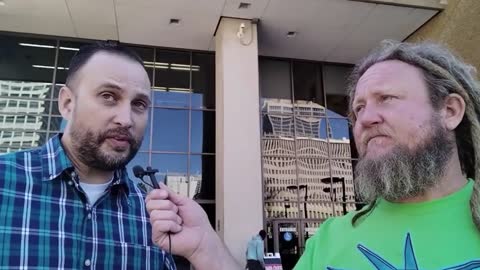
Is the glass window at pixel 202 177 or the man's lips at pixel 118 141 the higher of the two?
the glass window at pixel 202 177

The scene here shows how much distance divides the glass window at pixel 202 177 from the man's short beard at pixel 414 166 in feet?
28.3

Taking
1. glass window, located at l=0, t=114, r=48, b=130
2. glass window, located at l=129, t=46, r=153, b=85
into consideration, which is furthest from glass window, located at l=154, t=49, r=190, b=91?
glass window, located at l=0, t=114, r=48, b=130

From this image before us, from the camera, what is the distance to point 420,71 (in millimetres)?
1441

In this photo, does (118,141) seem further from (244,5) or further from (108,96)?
(244,5)

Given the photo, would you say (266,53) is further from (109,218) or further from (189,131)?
(109,218)

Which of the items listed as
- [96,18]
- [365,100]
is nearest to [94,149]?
[365,100]

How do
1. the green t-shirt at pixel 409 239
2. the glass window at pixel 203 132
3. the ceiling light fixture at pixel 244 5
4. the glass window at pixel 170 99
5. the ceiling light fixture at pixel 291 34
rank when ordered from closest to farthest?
the green t-shirt at pixel 409 239 → the ceiling light fixture at pixel 244 5 → the ceiling light fixture at pixel 291 34 → the glass window at pixel 203 132 → the glass window at pixel 170 99

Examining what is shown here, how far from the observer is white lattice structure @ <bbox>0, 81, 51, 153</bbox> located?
937 centimetres

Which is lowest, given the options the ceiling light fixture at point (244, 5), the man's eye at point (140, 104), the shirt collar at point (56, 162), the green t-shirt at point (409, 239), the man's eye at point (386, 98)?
the green t-shirt at point (409, 239)

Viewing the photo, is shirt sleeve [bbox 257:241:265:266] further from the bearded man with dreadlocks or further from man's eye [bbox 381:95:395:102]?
man's eye [bbox 381:95:395:102]

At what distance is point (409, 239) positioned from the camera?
124cm

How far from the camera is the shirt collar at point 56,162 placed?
1496mm

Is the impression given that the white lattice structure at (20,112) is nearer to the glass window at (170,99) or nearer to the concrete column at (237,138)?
the glass window at (170,99)

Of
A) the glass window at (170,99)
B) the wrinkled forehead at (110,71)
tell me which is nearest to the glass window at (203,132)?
the glass window at (170,99)
